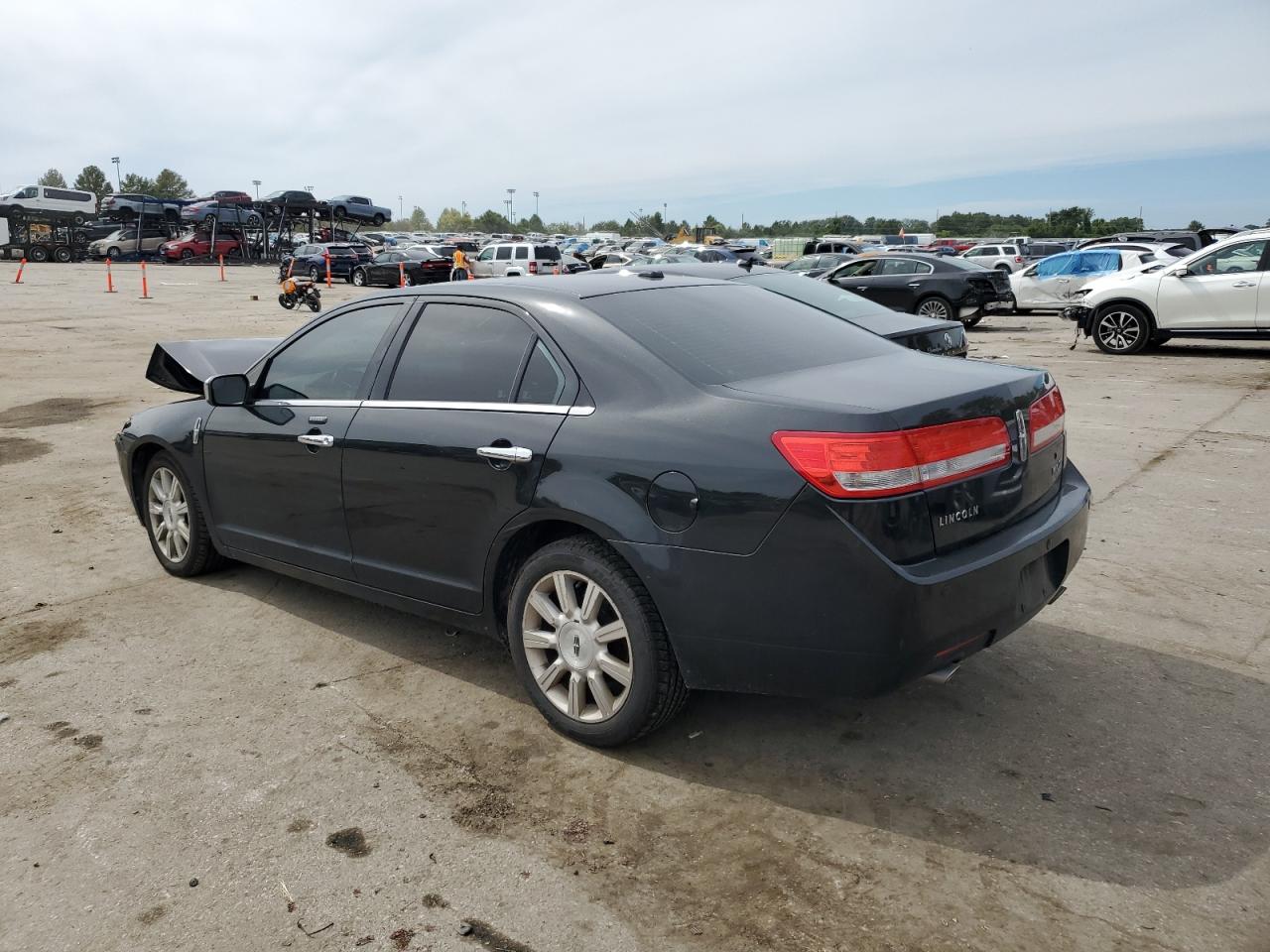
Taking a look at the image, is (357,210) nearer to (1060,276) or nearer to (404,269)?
(404,269)

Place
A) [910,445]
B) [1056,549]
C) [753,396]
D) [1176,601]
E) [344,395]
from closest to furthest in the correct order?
[910,445], [753,396], [1056,549], [344,395], [1176,601]

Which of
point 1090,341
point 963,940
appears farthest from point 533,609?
point 1090,341

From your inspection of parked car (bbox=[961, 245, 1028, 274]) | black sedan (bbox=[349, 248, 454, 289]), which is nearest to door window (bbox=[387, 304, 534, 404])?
black sedan (bbox=[349, 248, 454, 289])

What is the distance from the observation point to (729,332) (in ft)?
12.5

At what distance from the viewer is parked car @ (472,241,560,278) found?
34594 mm

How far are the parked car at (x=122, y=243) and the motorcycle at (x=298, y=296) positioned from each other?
3117 cm

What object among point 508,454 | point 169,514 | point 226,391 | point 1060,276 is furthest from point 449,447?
point 1060,276

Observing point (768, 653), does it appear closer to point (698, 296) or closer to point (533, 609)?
point (533, 609)

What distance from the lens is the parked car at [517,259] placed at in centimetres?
3459

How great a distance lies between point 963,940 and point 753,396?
5.23 ft

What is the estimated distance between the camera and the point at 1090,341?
18000 millimetres

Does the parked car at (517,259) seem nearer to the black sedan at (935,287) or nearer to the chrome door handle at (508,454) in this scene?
the black sedan at (935,287)

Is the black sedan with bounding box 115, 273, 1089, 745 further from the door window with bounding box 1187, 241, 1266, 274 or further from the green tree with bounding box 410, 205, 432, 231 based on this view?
the green tree with bounding box 410, 205, 432, 231

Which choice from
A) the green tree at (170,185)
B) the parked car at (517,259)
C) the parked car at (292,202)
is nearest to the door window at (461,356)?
the parked car at (517,259)
